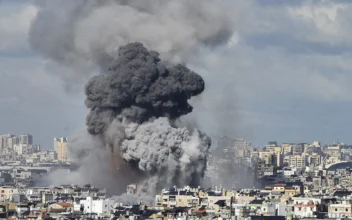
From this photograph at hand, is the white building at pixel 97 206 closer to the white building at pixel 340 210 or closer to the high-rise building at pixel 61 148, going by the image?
the white building at pixel 340 210

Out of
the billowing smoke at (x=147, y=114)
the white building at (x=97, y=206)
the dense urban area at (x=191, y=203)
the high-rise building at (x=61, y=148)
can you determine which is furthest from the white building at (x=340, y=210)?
the high-rise building at (x=61, y=148)

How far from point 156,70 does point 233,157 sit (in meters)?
48.3

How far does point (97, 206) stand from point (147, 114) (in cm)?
737

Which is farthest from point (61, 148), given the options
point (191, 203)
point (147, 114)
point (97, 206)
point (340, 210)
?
point (340, 210)

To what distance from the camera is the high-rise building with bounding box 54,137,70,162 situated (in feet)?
588

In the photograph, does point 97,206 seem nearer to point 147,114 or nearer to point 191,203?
point 191,203

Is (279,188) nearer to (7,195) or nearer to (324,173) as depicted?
(7,195)

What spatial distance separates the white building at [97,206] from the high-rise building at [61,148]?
103 meters

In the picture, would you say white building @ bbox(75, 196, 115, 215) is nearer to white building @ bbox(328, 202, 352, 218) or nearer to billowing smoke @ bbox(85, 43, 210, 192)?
billowing smoke @ bbox(85, 43, 210, 192)

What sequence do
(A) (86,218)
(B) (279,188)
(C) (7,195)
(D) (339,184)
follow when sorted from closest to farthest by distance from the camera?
(A) (86,218) < (B) (279,188) < (C) (7,195) < (D) (339,184)

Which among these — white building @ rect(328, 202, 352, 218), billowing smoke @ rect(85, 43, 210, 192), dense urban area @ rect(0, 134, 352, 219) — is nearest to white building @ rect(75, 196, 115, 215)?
dense urban area @ rect(0, 134, 352, 219)

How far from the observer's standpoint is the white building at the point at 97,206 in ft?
225

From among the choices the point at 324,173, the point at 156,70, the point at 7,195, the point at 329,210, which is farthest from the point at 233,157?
the point at 329,210

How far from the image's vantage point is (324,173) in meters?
128
